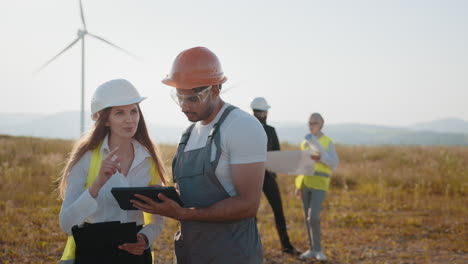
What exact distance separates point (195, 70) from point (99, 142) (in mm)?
878

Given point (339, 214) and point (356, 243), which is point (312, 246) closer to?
point (356, 243)

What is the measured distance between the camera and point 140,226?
302cm

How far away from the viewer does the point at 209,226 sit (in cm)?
260

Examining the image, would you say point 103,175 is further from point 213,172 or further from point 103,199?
point 213,172

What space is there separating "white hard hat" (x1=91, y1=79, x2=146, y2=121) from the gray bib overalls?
612 millimetres

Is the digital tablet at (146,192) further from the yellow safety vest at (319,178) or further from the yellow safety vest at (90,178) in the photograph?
the yellow safety vest at (319,178)

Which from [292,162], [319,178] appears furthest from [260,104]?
[319,178]

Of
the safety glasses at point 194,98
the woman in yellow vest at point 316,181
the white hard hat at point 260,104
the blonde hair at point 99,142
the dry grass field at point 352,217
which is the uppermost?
the white hard hat at point 260,104

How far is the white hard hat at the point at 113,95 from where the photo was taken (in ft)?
9.67

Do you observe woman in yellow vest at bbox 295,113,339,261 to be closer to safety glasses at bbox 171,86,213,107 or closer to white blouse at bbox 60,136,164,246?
white blouse at bbox 60,136,164,246

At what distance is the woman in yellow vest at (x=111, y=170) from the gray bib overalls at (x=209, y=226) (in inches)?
16.4

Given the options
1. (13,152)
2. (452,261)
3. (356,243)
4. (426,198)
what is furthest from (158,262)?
(13,152)

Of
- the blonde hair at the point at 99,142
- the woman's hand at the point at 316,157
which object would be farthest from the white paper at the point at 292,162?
the blonde hair at the point at 99,142

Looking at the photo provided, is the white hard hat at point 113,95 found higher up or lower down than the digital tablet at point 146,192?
higher up
